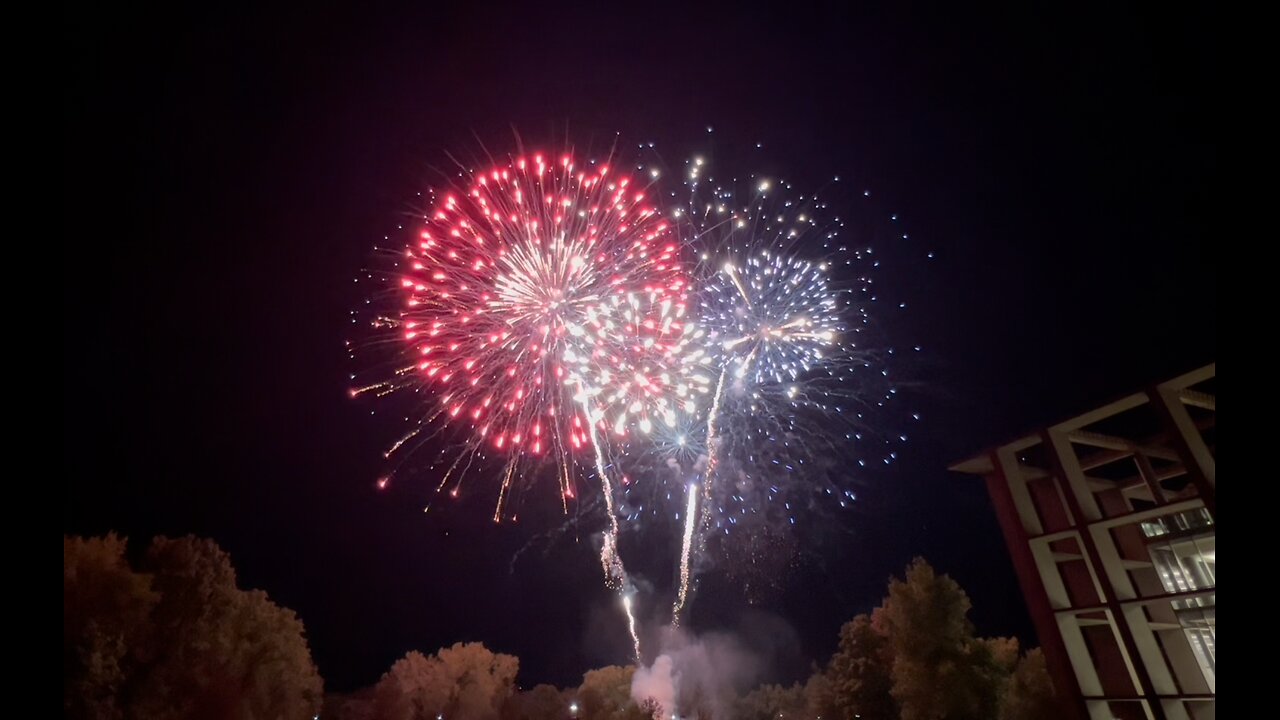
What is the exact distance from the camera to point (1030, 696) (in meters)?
25.8

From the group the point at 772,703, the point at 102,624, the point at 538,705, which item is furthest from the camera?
the point at 772,703

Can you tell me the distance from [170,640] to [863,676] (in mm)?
25377

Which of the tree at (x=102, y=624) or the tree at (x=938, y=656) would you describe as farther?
the tree at (x=938, y=656)

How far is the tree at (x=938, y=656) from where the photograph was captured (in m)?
24.3

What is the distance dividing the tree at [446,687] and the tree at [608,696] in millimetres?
4898

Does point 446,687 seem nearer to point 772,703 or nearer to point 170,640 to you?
point 170,640

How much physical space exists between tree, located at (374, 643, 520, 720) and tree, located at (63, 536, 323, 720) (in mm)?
10775

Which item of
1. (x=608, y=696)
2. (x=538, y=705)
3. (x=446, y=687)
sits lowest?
(x=538, y=705)

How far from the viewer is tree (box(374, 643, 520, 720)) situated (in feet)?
112

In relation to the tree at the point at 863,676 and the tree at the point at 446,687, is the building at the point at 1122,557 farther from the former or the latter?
the tree at the point at 446,687

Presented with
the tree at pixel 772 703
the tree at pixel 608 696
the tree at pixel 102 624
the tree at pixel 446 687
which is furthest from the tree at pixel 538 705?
the tree at pixel 102 624

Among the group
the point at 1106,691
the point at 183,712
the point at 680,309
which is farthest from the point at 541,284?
the point at 1106,691

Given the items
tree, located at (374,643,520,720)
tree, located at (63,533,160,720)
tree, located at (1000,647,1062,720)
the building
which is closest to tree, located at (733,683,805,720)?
tree, located at (374,643,520,720)

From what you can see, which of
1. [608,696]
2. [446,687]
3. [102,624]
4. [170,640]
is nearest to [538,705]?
[608,696]
